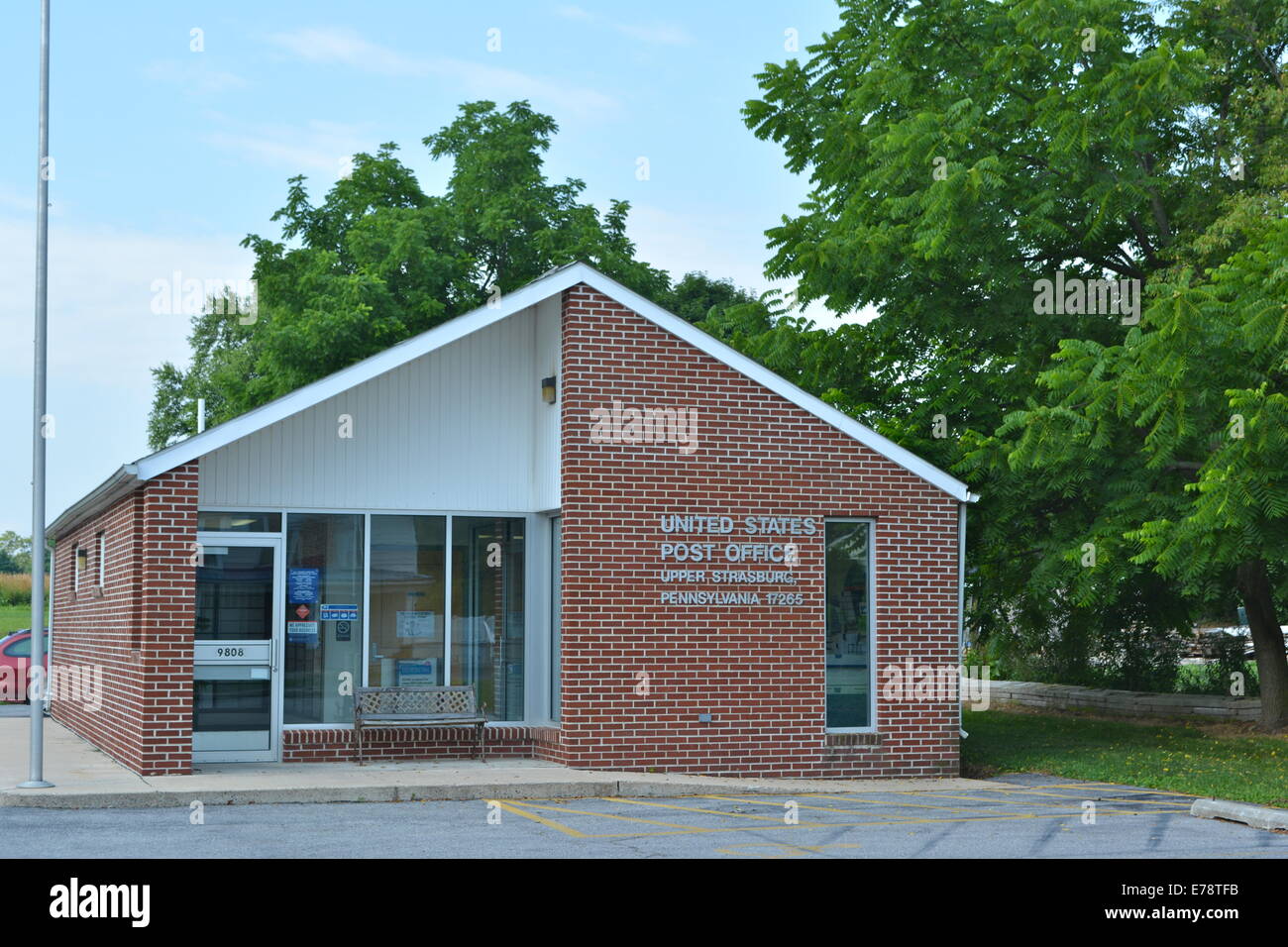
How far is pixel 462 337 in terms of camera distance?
16.1 metres

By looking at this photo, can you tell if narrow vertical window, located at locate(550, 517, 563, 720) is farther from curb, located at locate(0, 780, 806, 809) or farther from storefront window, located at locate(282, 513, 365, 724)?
curb, located at locate(0, 780, 806, 809)

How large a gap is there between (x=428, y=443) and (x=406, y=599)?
1779mm

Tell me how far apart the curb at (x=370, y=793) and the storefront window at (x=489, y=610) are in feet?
8.77

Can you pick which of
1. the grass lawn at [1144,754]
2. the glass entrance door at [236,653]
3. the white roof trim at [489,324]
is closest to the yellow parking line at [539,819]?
the glass entrance door at [236,653]

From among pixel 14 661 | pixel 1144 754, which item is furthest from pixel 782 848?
pixel 14 661

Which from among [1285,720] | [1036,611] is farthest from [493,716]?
[1285,720]

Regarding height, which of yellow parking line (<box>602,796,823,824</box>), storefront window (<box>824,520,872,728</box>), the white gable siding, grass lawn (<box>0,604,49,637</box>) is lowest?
grass lawn (<box>0,604,49,637</box>)

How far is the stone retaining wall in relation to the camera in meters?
22.7

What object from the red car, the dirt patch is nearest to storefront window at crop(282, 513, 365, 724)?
the dirt patch

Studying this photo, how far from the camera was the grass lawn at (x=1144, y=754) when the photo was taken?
51.7 ft

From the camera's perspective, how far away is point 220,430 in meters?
14.6

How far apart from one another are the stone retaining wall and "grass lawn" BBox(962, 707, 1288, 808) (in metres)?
0.57

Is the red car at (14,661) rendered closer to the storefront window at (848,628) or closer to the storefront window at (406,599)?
the storefront window at (406,599)

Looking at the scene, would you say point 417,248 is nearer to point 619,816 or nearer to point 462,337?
point 462,337
